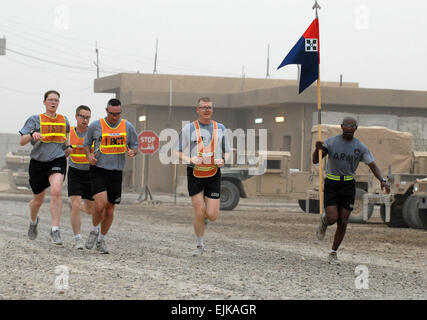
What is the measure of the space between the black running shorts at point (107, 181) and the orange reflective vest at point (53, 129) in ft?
3.22

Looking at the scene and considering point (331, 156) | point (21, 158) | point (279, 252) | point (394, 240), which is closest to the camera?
point (331, 156)

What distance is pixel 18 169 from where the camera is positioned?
3359 cm

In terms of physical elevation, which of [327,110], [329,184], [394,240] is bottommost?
[394,240]

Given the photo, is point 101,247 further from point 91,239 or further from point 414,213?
point 414,213

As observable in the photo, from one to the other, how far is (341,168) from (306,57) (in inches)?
217

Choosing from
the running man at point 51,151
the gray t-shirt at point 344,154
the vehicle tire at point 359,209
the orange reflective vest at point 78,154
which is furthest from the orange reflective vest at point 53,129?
the vehicle tire at point 359,209

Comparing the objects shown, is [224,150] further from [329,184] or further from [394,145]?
[394,145]

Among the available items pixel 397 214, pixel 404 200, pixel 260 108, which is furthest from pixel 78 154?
pixel 260 108

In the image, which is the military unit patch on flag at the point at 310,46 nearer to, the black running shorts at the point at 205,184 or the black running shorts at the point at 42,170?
the black running shorts at the point at 205,184

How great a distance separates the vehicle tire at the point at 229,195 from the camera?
25000 mm

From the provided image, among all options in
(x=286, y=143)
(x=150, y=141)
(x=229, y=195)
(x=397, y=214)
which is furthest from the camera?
(x=286, y=143)

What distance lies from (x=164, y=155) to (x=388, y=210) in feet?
65.8
